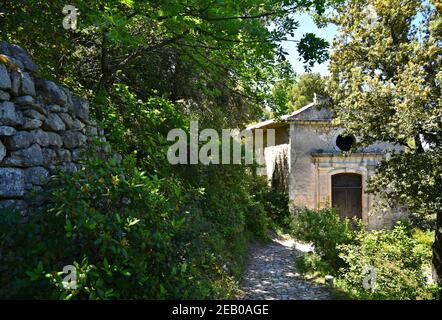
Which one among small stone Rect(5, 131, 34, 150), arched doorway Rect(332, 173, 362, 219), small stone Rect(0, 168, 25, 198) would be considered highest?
small stone Rect(5, 131, 34, 150)

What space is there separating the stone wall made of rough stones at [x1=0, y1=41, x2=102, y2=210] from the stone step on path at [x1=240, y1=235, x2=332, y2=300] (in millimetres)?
3880

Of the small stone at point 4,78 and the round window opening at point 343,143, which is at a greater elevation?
the round window opening at point 343,143

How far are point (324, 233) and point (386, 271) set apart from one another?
224 cm

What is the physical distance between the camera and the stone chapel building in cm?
1577

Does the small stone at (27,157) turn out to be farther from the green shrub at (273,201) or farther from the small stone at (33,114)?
the green shrub at (273,201)

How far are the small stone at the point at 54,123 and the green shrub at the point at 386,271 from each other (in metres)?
5.70

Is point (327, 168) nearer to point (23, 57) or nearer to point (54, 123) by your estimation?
point (54, 123)

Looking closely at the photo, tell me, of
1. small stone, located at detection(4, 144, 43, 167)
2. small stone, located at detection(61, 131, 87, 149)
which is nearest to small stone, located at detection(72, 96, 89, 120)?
small stone, located at detection(61, 131, 87, 149)

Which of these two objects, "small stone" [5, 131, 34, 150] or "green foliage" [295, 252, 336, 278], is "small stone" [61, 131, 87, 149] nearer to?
"small stone" [5, 131, 34, 150]

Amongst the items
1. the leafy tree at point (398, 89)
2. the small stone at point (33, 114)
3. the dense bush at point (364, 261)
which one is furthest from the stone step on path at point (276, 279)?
the small stone at point (33, 114)

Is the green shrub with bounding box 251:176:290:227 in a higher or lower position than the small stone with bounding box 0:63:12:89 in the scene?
lower

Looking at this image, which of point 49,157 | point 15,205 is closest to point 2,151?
point 15,205

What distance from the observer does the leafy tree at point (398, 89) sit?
8.27 metres
